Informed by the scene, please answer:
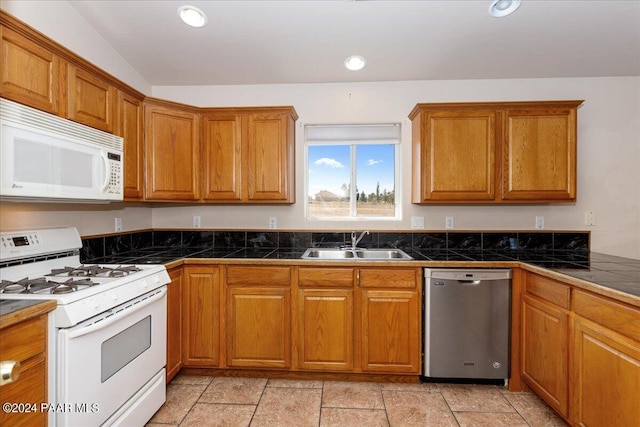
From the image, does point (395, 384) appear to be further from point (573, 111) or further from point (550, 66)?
point (550, 66)

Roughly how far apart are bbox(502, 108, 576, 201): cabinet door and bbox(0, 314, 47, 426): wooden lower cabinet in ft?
9.75

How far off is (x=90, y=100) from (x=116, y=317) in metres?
1.31

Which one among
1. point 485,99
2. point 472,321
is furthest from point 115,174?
point 485,99

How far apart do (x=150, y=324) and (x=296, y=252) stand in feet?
3.86

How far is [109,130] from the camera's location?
199 cm

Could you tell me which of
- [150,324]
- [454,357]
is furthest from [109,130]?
[454,357]

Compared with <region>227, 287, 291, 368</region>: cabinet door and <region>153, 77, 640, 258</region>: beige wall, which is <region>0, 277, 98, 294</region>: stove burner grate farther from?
<region>153, 77, 640, 258</region>: beige wall

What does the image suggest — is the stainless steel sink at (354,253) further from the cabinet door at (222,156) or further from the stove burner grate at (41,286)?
the stove burner grate at (41,286)

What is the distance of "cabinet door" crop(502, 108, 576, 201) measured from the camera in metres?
2.36

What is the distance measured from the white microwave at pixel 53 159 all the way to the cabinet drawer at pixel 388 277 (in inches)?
68.5

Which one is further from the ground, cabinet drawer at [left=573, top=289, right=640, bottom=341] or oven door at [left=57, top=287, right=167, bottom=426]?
cabinet drawer at [left=573, top=289, right=640, bottom=341]

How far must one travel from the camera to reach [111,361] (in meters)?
1.48

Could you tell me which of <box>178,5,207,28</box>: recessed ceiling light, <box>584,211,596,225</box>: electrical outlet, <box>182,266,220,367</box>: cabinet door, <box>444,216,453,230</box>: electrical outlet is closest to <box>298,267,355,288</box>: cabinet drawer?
<box>182,266,220,367</box>: cabinet door

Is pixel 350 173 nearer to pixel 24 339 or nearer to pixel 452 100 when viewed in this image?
pixel 452 100
